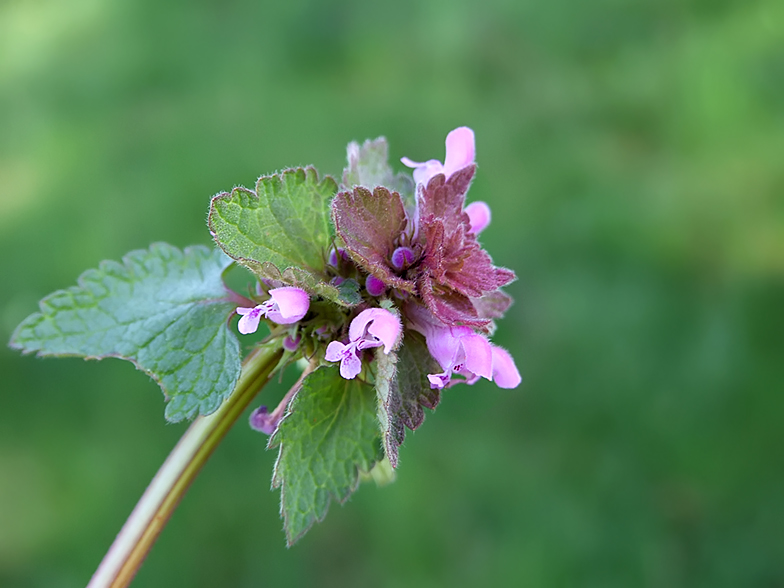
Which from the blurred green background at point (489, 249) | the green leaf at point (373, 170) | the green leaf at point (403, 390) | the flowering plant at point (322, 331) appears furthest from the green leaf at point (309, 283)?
the blurred green background at point (489, 249)

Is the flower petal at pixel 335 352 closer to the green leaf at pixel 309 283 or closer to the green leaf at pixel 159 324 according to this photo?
the green leaf at pixel 309 283

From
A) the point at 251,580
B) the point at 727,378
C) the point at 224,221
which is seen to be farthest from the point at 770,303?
the point at 224,221

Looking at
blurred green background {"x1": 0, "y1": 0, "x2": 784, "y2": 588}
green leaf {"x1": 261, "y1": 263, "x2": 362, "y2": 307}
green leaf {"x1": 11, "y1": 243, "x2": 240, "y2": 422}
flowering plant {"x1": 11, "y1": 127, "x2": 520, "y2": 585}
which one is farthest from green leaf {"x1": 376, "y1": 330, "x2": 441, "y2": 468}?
blurred green background {"x1": 0, "y1": 0, "x2": 784, "y2": 588}

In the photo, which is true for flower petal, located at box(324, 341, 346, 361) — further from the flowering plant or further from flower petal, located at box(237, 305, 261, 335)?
flower petal, located at box(237, 305, 261, 335)

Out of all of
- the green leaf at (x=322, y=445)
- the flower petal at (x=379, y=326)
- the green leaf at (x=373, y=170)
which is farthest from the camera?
the green leaf at (x=373, y=170)

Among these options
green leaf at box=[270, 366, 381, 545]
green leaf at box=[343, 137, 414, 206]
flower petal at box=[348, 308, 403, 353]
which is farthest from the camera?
green leaf at box=[343, 137, 414, 206]
